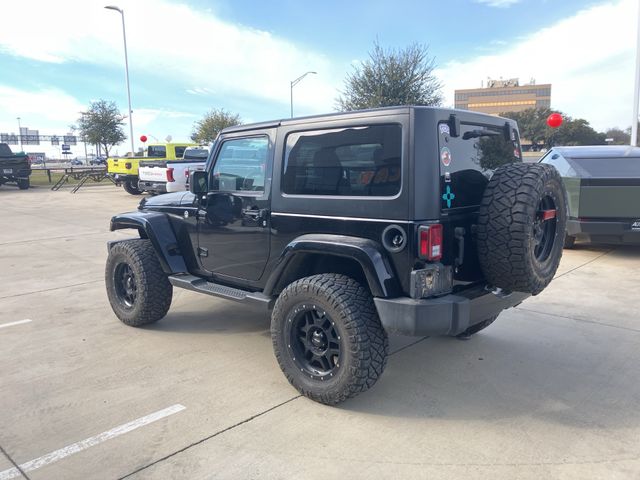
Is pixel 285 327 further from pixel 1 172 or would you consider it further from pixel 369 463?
pixel 1 172

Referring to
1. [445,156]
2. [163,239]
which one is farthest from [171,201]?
[445,156]

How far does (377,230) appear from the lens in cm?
319

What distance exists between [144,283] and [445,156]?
2.95 metres

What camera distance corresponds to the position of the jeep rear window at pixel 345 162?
3.18 meters

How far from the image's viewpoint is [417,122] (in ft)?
10.1

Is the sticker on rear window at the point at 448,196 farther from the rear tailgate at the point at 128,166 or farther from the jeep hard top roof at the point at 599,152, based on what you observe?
the rear tailgate at the point at 128,166

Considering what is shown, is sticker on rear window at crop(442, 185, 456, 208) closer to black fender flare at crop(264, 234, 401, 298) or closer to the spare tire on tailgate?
the spare tire on tailgate

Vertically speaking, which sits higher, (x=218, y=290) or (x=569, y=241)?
(x=218, y=290)

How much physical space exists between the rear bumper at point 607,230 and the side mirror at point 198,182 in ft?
20.6

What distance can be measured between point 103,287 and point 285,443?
4.43 m

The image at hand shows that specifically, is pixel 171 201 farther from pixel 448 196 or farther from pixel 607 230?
pixel 607 230

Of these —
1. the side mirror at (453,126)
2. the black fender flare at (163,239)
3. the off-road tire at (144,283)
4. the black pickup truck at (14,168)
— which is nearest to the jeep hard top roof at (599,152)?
the side mirror at (453,126)

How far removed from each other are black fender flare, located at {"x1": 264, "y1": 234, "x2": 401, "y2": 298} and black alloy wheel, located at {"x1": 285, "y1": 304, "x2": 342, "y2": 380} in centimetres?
37

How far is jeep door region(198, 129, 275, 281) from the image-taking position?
3951 mm
